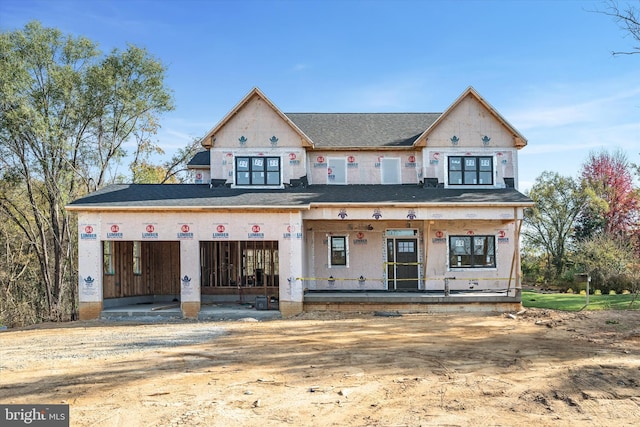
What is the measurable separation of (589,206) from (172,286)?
91.9 feet

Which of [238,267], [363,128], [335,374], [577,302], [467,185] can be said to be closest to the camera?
[335,374]

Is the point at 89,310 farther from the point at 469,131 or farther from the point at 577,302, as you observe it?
the point at 577,302

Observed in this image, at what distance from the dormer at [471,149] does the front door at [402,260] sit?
2.86 m

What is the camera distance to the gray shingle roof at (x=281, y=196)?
18938mm

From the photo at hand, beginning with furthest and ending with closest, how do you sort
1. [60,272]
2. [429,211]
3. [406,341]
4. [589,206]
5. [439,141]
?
[589,206], [60,272], [439,141], [429,211], [406,341]

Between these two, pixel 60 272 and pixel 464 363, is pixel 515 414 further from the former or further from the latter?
pixel 60 272

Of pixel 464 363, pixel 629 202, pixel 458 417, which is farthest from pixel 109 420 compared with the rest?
pixel 629 202

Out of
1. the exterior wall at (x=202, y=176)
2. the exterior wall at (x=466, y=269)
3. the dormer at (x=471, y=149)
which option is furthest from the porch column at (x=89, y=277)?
Result: the dormer at (x=471, y=149)

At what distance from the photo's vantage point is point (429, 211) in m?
20.0

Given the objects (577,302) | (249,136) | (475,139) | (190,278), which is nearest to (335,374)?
(190,278)

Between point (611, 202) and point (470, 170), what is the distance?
20.1m

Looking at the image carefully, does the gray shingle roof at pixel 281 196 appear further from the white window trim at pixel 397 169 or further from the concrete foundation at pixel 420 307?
the concrete foundation at pixel 420 307

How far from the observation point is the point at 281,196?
2017 cm

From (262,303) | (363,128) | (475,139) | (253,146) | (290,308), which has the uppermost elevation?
(363,128)
